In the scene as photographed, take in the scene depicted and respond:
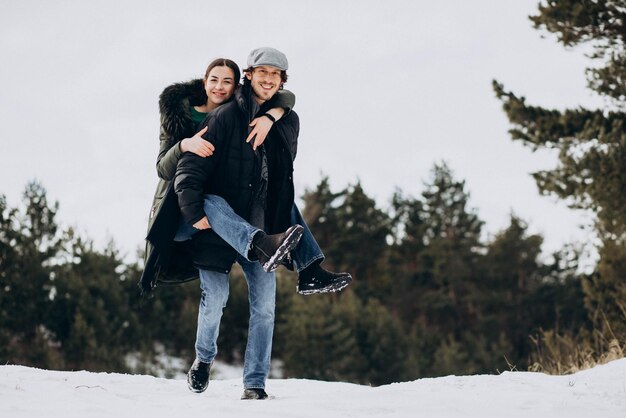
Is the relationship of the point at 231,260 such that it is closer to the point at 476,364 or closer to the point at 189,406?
the point at 189,406

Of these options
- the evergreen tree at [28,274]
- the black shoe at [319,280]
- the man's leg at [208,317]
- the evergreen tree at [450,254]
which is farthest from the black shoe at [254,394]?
the evergreen tree at [450,254]

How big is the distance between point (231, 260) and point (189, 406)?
0.96 m

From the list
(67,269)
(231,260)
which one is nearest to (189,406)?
(231,260)

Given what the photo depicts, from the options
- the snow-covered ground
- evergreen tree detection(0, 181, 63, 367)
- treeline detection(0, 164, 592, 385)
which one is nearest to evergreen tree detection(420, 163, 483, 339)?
treeline detection(0, 164, 592, 385)

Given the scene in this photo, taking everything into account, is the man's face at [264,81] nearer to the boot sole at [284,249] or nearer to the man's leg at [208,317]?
the boot sole at [284,249]

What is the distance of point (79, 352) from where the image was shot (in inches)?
959

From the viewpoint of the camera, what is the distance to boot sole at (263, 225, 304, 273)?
444cm

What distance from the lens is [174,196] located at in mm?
4867

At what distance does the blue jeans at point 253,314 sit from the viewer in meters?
4.90

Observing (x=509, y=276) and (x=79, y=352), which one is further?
(x=509, y=276)

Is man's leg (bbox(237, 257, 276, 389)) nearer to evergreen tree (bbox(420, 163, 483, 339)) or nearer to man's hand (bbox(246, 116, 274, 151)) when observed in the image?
man's hand (bbox(246, 116, 274, 151))

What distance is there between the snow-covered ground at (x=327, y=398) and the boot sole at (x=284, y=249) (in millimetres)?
798

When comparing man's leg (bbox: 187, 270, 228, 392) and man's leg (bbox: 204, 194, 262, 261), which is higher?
man's leg (bbox: 204, 194, 262, 261)

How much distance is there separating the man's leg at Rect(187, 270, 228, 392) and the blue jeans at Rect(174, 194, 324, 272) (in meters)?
0.32
